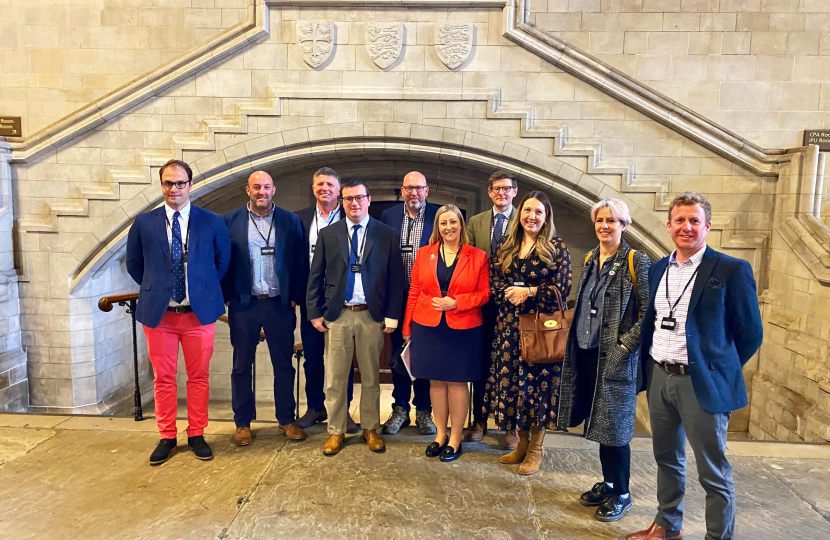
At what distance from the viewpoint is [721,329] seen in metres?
2.11

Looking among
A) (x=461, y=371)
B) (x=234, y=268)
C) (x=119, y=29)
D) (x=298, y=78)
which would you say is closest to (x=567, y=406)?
(x=461, y=371)

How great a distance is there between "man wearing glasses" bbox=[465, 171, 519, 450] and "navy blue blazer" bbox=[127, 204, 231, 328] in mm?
1570

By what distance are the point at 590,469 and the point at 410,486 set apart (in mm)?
1074

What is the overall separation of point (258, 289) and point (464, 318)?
1327mm

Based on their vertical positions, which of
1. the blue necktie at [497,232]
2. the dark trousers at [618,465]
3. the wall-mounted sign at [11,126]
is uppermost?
the wall-mounted sign at [11,126]

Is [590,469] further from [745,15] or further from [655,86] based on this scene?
[745,15]

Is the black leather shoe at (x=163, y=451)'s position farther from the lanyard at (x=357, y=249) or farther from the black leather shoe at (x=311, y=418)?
the lanyard at (x=357, y=249)

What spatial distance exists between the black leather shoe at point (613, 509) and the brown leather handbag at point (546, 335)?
2.34ft

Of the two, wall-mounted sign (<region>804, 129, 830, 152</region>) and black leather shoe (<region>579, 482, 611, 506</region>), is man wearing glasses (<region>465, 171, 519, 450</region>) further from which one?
wall-mounted sign (<region>804, 129, 830, 152</region>)

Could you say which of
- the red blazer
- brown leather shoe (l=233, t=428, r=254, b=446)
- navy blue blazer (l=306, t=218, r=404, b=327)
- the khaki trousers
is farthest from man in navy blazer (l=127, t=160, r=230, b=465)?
the red blazer

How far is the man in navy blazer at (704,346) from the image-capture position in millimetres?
2092

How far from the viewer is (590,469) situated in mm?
3047

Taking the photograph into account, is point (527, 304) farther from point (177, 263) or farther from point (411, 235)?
point (177, 263)

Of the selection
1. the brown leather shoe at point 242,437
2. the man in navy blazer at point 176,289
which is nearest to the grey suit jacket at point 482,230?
the man in navy blazer at point 176,289
